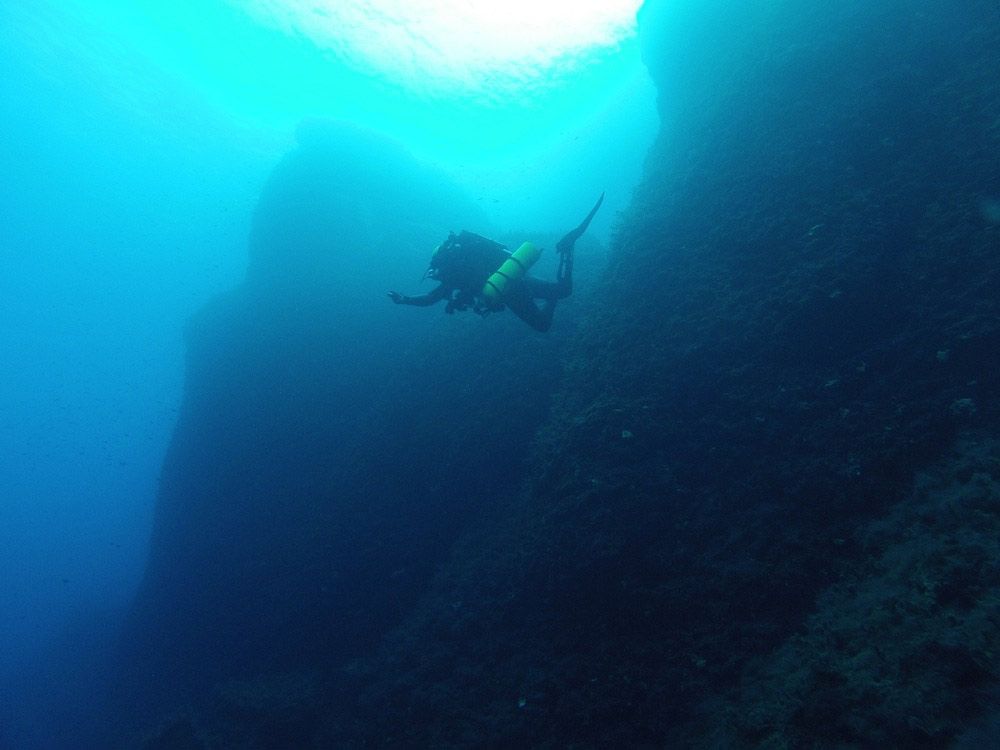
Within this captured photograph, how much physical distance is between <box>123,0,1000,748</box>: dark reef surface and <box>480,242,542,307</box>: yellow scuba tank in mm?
2737

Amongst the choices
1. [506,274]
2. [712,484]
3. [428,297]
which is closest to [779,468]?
[712,484]

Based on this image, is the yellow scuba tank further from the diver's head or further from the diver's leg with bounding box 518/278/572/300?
the diver's head

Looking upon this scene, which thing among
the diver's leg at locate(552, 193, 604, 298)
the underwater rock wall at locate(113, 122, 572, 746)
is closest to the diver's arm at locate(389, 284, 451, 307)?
the diver's leg at locate(552, 193, 604, 298)

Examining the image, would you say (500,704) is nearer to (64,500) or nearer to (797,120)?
(797,120)

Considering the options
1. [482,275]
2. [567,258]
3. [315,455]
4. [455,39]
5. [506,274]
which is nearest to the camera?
[506,274]

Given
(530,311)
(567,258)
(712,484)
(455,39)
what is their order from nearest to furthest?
(712,484), (530,311), (567,258), (455,39)

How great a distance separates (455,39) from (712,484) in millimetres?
50523

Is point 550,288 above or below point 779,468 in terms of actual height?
above

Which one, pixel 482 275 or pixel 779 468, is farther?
pixel 482 275

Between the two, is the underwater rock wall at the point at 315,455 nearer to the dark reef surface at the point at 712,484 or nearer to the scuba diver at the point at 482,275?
the dark reef surface at the point at 712,484

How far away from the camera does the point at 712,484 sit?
6.52m

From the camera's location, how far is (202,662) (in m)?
12.9

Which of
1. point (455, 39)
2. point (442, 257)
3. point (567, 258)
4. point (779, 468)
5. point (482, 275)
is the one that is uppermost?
point (455, 39)

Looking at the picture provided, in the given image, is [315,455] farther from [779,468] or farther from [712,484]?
[779,468]
